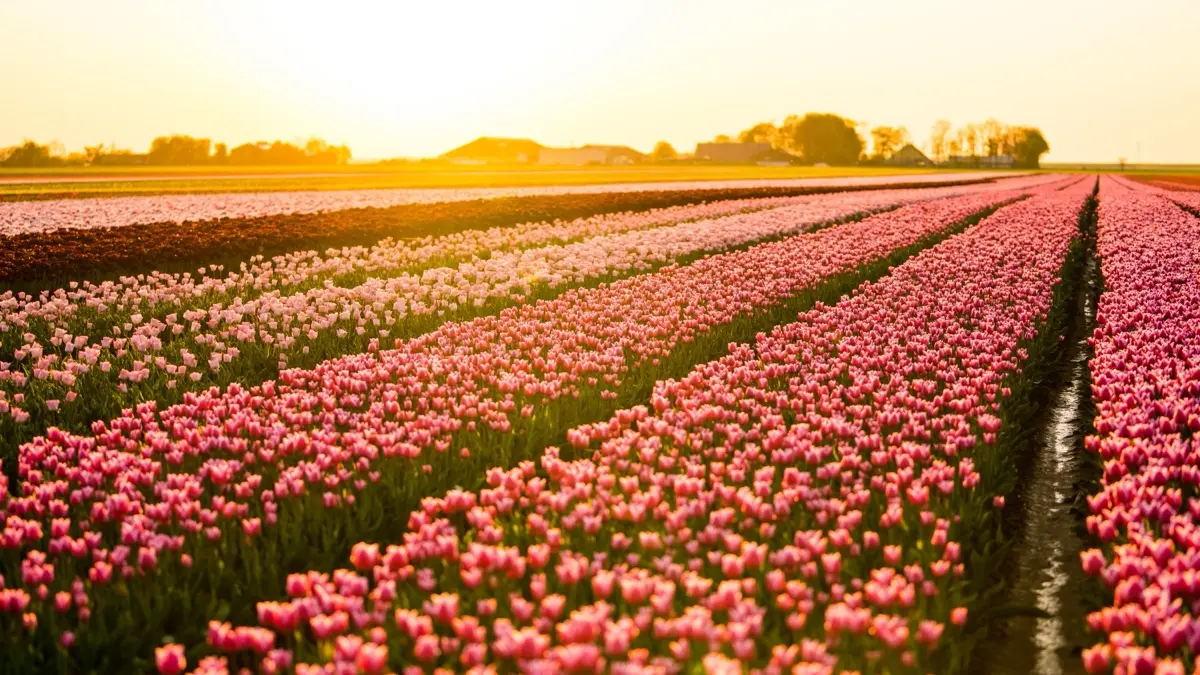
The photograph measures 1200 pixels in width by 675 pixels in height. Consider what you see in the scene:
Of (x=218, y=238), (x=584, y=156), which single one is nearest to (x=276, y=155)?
(x=584, y=156)

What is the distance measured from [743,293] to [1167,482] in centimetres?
708

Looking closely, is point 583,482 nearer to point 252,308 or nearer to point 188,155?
point 252,308

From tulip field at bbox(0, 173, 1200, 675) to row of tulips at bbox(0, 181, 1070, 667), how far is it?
3 centimetres

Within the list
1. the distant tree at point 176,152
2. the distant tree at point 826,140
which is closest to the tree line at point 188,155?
the distant tree at point 176,152

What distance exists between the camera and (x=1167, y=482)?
5.79m

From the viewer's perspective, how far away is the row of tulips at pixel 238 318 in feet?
26.9

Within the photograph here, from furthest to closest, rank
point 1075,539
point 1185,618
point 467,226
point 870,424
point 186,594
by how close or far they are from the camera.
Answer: point 467,226
point 870,424
point 1075,539
point 186,594
point 1185,618

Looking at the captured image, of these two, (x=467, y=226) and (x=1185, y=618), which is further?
(x=467, y=226)

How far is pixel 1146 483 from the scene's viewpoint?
5.71 m

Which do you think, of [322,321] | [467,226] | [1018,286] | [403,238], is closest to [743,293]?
[1018,286]

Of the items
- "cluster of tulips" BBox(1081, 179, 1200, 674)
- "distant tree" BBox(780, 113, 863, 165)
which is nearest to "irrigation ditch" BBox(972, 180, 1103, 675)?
"cluster of tulips" BBox(1081, 179, 1200, 674)

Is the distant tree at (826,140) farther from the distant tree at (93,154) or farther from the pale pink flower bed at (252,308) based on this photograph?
the pale pink flower bed at (252,308)

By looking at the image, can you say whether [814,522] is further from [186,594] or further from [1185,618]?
[186,594]

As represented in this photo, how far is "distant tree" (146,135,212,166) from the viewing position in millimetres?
131625
